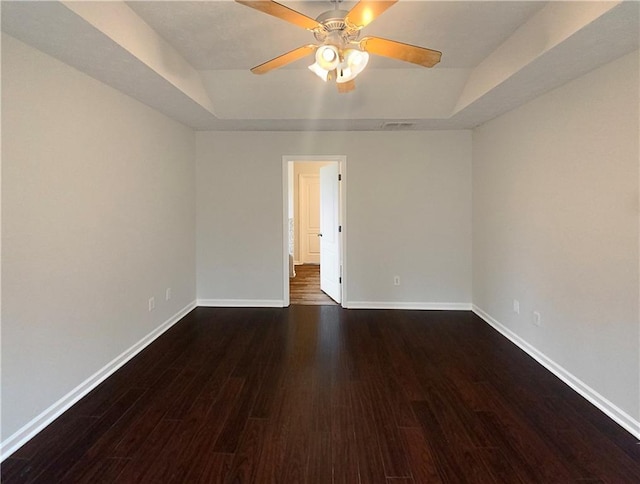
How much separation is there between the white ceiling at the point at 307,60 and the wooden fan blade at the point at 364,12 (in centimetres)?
57

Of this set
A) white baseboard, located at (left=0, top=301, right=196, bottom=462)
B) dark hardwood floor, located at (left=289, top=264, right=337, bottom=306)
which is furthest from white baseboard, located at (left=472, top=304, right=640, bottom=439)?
white baseboard, located at (left=0, top=301, right=196, bottom=462)

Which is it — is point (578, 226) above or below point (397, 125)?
below

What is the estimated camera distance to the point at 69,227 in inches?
97.1

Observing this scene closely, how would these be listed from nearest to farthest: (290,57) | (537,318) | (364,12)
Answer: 1. (364,12)
2. (290,57)
3. (537,318)

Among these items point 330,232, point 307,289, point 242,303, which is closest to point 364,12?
point 330,232

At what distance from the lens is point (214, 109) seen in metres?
3.94

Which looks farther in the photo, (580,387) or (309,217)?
(309,217)

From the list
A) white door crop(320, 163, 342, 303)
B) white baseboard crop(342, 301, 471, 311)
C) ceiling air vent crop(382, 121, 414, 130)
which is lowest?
white baseboard crop(342, 301, 471, 311)

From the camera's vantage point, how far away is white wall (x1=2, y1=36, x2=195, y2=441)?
203cm

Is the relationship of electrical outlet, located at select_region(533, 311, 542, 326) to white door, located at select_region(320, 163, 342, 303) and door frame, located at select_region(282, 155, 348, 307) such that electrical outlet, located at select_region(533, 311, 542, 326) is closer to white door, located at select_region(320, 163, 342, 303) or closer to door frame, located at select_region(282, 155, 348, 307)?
door frame, located at select_region(282, 155, 348, 307)

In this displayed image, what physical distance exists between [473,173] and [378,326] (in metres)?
2.30

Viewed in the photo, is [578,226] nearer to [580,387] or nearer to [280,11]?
Answer: [580,387]

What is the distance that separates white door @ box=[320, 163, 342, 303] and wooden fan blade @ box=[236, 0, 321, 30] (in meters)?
3.03

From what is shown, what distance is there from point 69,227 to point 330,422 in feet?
7.19
